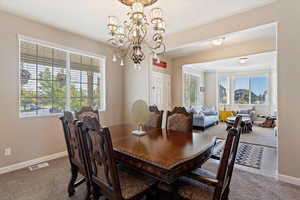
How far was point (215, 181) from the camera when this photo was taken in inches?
46.3

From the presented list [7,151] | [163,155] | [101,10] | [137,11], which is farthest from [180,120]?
[7,151]

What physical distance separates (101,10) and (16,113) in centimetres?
231

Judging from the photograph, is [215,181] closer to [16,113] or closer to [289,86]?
[289,86]

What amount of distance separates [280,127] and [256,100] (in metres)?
6.64

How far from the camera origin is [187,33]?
134 inches

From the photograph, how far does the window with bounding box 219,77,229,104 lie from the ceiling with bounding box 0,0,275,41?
644 centimetres

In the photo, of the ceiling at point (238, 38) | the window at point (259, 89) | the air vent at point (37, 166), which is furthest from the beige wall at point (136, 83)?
the window at point (259, 89)

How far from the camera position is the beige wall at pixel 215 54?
411 cm

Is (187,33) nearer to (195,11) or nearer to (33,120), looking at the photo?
(195,11)

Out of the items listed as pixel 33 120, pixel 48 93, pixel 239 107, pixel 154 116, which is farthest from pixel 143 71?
pixel 239 107

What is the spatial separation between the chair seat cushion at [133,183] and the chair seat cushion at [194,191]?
0.27 meters

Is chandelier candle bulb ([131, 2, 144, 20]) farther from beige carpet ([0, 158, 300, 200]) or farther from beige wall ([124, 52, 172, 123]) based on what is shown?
beige carpet ([0, 158, 300, 200])

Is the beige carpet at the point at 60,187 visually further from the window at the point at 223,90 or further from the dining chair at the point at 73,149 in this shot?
the window at the point at 223,90

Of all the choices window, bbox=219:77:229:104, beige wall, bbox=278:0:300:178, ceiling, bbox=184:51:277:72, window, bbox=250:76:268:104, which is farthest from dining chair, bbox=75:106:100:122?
Result: window, bbox=250:76:268:104
